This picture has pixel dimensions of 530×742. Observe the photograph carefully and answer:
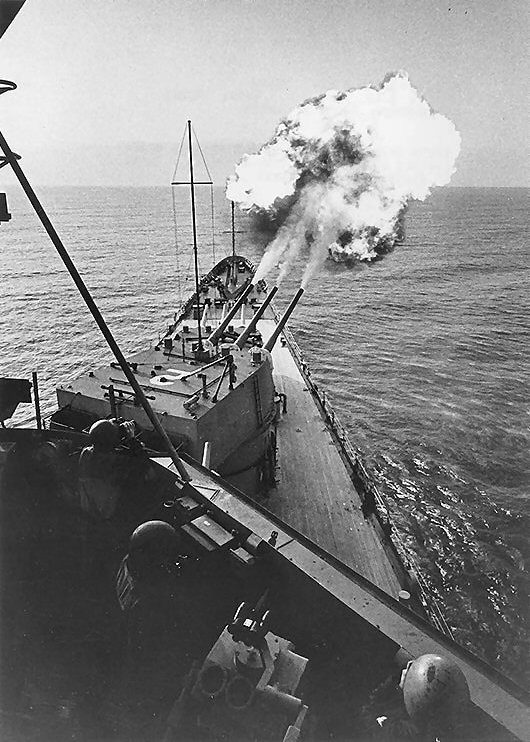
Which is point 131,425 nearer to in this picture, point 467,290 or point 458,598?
point 458,598

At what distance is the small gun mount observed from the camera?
557 centimetres

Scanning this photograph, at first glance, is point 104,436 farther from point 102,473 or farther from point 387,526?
point 387,526

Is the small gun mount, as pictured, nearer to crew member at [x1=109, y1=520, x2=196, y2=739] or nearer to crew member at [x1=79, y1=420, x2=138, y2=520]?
crew member at [x1=109, y1=520, x2=196, y2=739]

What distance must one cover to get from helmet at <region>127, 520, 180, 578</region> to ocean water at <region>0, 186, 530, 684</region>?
1144 cm

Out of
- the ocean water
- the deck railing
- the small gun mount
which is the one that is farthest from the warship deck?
the small gun mount

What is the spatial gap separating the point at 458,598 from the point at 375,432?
10.9 m

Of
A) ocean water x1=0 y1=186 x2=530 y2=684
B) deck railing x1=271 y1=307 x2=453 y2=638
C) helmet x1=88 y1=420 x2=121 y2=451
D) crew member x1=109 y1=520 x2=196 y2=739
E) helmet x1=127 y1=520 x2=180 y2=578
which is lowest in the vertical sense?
ocean water x1=0 y1=186 x2=530 y2=684

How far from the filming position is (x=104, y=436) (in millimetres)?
7543

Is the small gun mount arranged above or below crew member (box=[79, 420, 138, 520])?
below

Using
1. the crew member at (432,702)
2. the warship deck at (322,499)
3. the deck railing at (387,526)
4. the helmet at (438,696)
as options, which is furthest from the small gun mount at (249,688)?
the warship deck at (322,499)

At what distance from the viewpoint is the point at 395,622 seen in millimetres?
6918

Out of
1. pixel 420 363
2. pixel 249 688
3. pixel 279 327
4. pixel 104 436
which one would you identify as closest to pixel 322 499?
pixel 279 327

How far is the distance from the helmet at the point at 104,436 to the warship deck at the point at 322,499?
7.92m

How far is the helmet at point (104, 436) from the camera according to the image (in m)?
7.51
